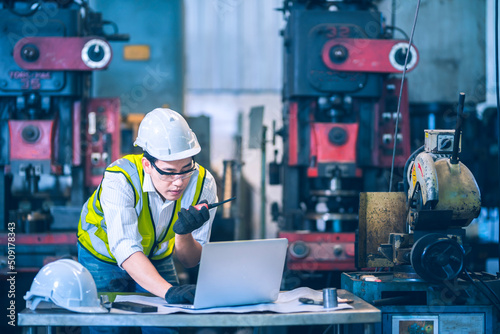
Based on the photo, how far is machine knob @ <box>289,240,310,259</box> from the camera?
2672 mm

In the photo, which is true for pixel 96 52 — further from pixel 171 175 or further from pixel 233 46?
pixel 233 46

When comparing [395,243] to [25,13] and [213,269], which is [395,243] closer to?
[213,269]

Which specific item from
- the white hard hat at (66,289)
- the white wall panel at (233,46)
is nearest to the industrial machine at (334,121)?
the white hard hat at (66,289)

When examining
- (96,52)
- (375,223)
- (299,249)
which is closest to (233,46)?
(96,52)

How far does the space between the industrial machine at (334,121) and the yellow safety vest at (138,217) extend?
0.89 m

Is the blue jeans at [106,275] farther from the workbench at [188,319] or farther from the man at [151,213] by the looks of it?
the workbench at [188,319]

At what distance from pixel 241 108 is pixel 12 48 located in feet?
7.44

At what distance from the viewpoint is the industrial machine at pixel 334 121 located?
2.73 meters

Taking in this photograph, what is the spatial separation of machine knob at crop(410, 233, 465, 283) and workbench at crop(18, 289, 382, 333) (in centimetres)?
27

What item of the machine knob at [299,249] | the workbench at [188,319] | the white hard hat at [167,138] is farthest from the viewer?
the machine knob at [299,249]

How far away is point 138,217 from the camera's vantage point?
6.21ft

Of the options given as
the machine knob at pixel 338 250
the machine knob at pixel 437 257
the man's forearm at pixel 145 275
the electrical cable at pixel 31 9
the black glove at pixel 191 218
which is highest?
the electrical cable at pixel 31 9

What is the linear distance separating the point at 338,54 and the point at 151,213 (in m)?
1.32

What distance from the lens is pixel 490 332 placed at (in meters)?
1.69
